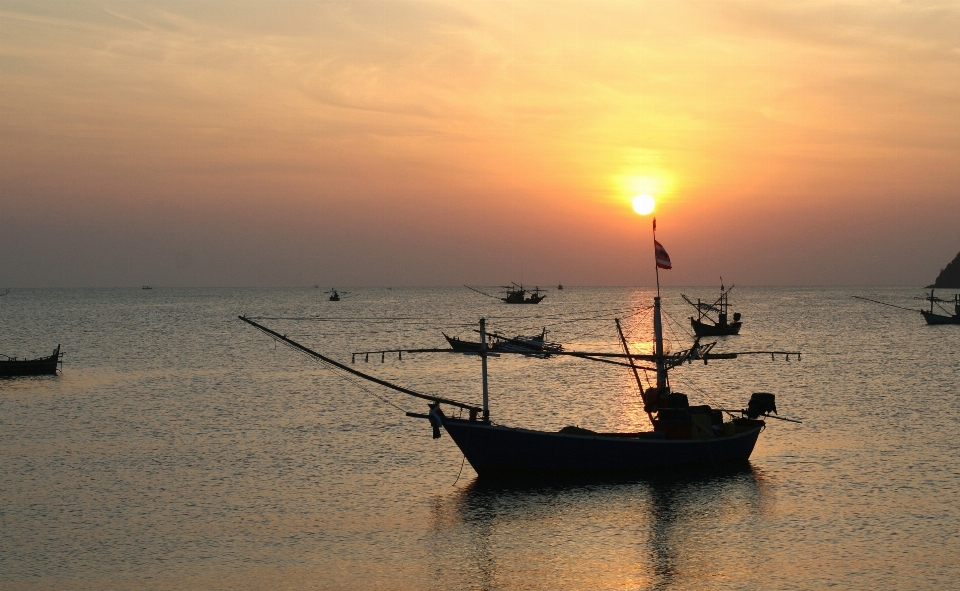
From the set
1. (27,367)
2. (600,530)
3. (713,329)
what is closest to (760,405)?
(600,530)

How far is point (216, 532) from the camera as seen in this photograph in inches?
1243

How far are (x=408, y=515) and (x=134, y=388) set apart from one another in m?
46.6

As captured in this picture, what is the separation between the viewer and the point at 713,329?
135 m

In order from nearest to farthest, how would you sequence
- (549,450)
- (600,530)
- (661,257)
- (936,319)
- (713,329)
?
1. (600,530)
2. (549,450)
3. (661,257)
4. (713,329)
5. (936,319)

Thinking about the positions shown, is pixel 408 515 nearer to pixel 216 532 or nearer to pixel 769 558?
pixel 216 532

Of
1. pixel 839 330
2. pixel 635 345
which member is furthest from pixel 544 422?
pixel 839 330

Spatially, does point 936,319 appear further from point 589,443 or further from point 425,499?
point 425,499

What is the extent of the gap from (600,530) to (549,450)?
7.40 m

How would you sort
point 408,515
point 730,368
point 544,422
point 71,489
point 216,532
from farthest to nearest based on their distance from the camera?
point 730,368 < point 544,422 < point 71,489 < point 408,515 < point 216,532

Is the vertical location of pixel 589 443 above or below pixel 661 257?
below

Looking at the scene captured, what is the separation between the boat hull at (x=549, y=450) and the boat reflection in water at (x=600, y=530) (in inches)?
28.9

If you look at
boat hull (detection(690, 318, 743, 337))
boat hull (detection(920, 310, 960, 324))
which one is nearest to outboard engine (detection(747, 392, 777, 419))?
boat hull (detection(690, 318, 743, 337))

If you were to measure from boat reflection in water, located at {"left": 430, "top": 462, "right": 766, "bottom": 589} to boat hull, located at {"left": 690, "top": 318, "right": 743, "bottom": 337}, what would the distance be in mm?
94919

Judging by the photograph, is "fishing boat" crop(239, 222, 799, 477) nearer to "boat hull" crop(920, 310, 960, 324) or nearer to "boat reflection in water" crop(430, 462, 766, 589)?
"boat reflection in water" crop(430, 462, 766, 589)
